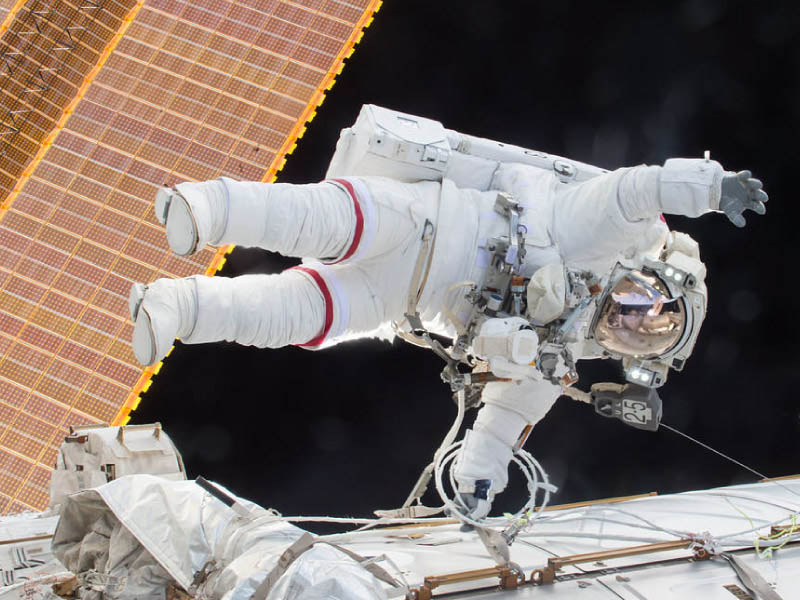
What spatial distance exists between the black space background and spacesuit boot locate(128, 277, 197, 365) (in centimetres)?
218

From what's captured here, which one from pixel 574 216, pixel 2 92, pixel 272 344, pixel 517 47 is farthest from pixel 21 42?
pixel 574 216

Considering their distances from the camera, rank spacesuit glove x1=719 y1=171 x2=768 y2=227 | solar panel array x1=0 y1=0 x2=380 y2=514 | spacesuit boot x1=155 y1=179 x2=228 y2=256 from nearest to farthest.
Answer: spacesuit boot x1=155 y1=179 x2=228 y2=256
spacesuit glove x1=719 y1=171 x2=768 y2=227
solar panel array x1=0 y1=0 x2=380 y2=514

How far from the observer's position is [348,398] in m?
4.75

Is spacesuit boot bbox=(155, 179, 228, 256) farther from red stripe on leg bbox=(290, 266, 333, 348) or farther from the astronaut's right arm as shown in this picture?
the astronaut's right arm

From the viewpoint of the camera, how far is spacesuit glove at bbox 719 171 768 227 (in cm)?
246

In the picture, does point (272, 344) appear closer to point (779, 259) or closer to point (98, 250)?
point (98, 250)

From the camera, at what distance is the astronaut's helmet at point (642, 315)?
2.85 m

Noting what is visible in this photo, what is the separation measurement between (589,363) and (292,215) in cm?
275

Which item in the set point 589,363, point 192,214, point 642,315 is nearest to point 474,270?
point 642,315

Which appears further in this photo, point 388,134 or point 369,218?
point 388,134

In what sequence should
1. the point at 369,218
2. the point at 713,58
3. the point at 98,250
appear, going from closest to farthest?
1. the point at 369,218
2. the point at 98,250
3. the point at 713,58

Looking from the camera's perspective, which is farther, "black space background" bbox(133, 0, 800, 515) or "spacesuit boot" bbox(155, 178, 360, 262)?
"black space background" bbox(133, 0, 800, 515)

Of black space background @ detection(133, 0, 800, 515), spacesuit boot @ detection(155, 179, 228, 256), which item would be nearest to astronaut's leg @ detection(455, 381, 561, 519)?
spacesuit boot @ detection(155, 179, 228, 256)

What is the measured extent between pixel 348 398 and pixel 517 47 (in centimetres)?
211
